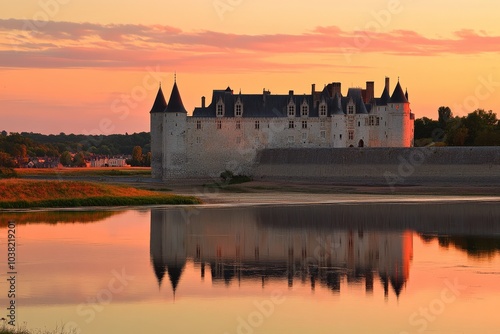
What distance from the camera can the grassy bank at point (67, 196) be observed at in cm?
4266

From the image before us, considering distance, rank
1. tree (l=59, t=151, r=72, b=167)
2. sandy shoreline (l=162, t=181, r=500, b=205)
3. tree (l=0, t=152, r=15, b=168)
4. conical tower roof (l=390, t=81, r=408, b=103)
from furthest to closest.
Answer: tree (l=59, t=151, r=72, b=167), tree (l=0, t=152, r=15, b=168), conical tower roof (l=390, t=81, r=408, b=103), sandy shoreline (l=162, t=181, r=500, b=205)

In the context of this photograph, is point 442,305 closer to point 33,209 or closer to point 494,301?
point 494,301

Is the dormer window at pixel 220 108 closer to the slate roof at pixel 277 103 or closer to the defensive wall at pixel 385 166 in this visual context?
the slate roof at pixel 277 103

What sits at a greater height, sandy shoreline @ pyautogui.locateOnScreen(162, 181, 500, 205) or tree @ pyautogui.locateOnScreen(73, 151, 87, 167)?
tree @ pyautogui.locateOnScreen(73, 151, 87, 167)

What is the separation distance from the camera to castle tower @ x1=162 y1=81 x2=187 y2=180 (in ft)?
254

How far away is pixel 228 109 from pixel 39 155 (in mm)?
58629

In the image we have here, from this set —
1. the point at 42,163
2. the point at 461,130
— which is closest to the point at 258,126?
the point at 461,130

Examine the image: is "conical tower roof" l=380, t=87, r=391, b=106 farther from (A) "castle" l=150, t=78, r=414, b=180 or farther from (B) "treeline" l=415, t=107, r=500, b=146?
(B) "treeline" l=415, t=107, r=500, b=146

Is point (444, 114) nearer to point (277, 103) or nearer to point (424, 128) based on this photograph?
point (424, 128)

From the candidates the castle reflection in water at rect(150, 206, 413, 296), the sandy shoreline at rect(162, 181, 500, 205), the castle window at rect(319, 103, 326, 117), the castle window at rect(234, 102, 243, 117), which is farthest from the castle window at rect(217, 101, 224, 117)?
the castle reflection in water at rect(150, 206, 413, 296)

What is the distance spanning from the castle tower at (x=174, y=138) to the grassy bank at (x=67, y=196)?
91.5 ft

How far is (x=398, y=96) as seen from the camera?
7700 cm

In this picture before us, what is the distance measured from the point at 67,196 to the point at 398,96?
124 feet

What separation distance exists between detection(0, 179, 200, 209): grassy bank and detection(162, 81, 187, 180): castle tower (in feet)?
91.5
